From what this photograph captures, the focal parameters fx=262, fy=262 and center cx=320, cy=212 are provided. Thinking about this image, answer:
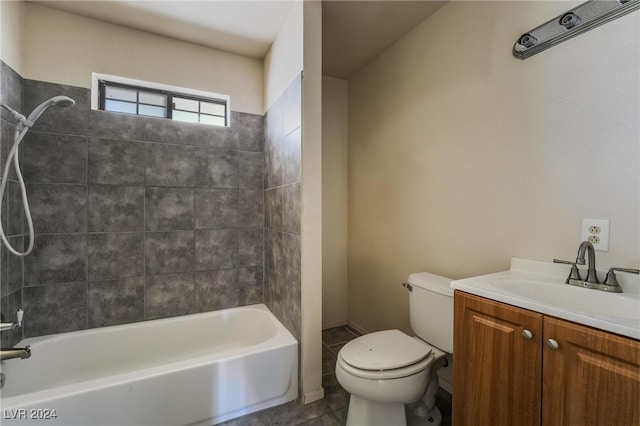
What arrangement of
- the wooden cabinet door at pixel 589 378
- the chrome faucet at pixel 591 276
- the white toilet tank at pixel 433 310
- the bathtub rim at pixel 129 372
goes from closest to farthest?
the wooden cabinet door at pixel 589 378 → the chrome faucet at pixel 591 276 → the bathtub rim at pixel 129 372 → the white toilet tank at pixel 433 310

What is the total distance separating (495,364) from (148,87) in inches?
106

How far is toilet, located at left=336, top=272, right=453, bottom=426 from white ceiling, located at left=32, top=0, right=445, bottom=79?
1763 millimetres

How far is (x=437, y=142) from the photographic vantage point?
68.4 inches

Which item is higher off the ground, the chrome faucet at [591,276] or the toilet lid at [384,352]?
the chrome faucet at [591,276]

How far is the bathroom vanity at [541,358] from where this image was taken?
68 cm

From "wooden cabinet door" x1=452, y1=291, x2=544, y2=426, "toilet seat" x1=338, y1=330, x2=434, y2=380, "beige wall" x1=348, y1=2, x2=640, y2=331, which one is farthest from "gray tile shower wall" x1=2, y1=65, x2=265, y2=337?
"wooden cabinet door" x1=452, y1=291, x2=544, y2=426

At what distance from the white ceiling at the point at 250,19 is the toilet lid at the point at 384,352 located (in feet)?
6.76

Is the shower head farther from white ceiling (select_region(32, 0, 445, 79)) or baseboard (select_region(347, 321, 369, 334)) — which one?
baseboard (select_region(347, 321, 369, 334))

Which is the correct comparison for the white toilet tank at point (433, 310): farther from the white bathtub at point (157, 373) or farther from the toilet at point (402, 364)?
the white bathtub at point (157, 373)

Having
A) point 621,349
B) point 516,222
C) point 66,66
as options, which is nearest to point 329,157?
point 516,222

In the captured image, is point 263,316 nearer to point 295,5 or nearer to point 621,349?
point 621,349

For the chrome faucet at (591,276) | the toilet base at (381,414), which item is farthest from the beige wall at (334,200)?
the chrome faucet at (591,276)

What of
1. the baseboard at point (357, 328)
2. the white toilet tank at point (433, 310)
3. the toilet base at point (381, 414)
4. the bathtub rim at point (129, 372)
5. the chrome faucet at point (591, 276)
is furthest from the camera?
the baseboard at point (357, 328)

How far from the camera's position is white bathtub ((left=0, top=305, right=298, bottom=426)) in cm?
121
